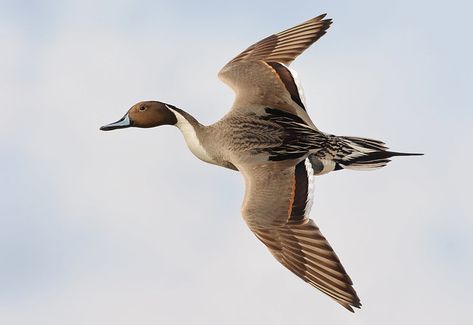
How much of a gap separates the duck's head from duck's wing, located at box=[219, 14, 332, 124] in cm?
80

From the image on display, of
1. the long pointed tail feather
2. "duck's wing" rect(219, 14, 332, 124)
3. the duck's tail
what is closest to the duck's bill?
"duck's wing" rect(219, 14, 332, 124)

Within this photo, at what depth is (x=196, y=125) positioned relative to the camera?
11828 millimetres

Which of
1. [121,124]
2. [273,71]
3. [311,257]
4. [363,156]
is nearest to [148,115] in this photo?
[121,124]

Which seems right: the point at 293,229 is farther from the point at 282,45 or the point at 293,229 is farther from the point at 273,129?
the point at 282,45

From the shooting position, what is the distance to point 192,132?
1181 cm

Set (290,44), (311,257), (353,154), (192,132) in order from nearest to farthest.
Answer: (311,257) → (353,154) → (192,132) → (290,44)

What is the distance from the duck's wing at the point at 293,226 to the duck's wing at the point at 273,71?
1.09m

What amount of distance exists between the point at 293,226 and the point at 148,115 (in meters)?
2.87

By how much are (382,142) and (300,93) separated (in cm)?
111

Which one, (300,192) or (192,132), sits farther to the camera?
(192,132)

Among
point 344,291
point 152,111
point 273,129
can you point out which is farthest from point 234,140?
point 344,291

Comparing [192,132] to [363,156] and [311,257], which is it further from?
[311,257]

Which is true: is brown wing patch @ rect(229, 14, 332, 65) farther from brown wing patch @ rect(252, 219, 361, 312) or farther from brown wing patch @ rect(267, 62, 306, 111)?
brown wing patch @ rect(252, 219, 361, 312)

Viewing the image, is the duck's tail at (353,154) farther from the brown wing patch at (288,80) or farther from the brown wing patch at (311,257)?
the brown wing patch at (311,257)
